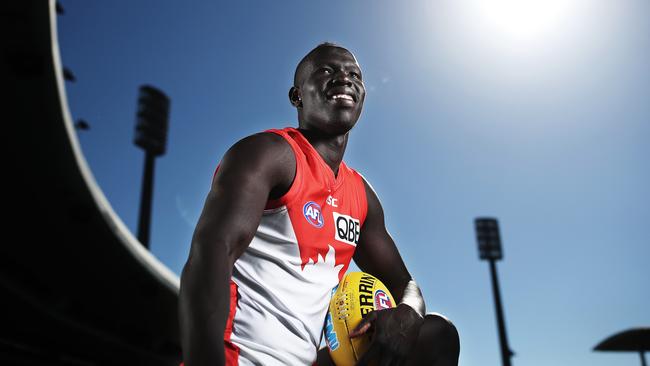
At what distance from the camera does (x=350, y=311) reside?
76.3 inches

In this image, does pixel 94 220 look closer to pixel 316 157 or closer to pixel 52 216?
pixel 52 216

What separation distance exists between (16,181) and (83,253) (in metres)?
2.54

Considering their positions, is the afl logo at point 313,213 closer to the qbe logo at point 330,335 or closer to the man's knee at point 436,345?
the qbe logo at point 330,335

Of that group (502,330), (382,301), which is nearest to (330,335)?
(382,301)

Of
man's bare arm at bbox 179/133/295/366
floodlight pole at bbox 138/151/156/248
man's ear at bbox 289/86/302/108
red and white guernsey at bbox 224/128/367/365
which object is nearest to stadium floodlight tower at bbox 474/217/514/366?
floodlight pole at bbox 138/151/156/248

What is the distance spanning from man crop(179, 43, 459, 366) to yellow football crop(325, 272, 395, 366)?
0.14 feet

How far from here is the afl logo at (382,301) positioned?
1978mm

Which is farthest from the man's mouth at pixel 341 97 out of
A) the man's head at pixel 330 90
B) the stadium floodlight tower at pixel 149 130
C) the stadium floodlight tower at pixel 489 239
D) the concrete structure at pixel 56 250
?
the stadium floodlight tower at pixel 489 239

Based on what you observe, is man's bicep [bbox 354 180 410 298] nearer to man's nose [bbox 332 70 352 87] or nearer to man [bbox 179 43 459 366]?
man [bbox 179 43 459 366]

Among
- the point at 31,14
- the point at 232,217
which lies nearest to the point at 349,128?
the point at 232,217

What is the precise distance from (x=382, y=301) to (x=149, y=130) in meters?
28.7

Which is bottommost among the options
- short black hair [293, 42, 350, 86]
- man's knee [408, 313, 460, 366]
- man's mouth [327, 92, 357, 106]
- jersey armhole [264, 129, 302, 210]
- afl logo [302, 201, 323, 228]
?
man's knee [408, 313, 460, 366]

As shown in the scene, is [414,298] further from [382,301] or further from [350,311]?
[350,311]

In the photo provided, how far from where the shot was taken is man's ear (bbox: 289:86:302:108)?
2326mm
